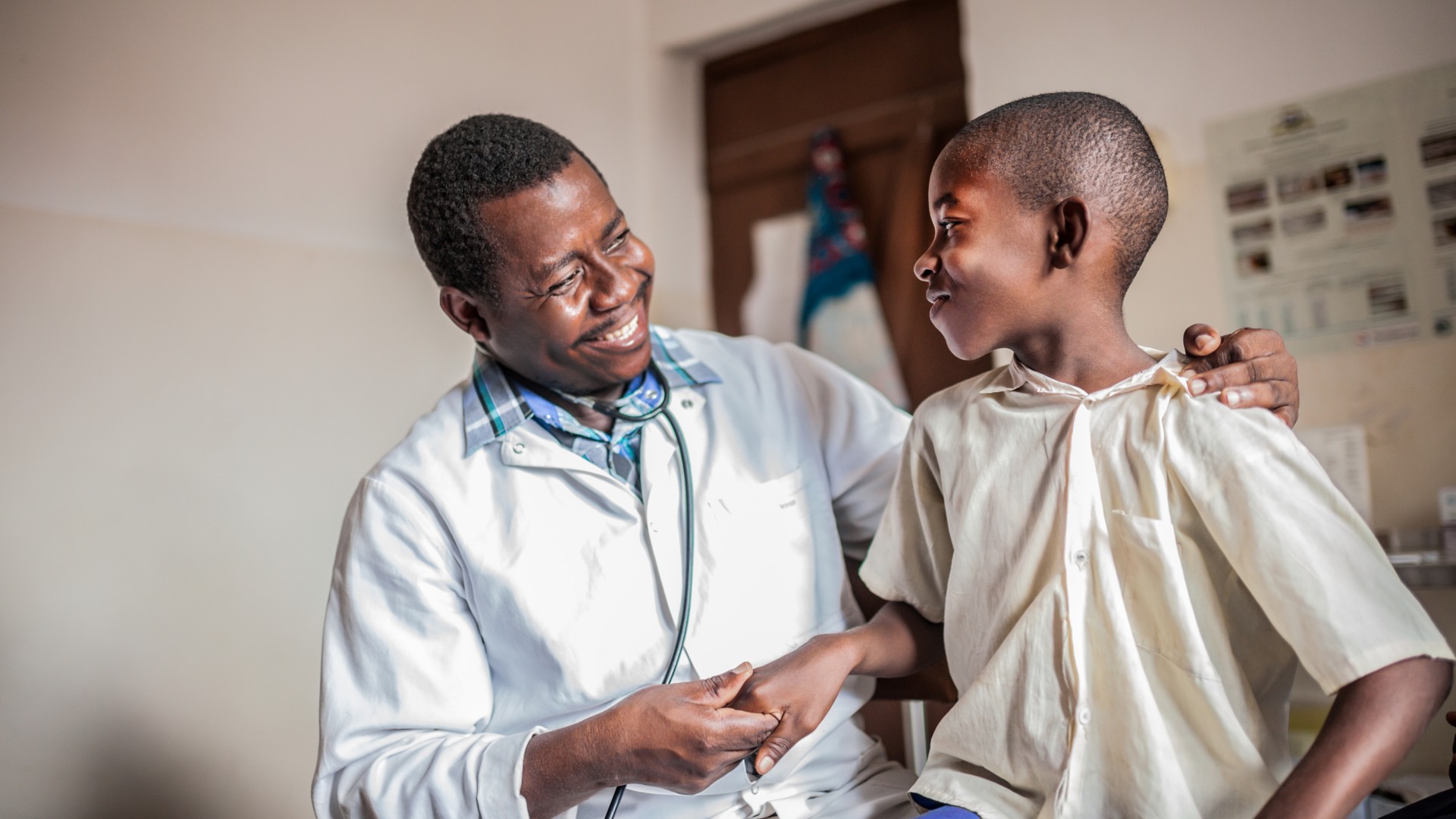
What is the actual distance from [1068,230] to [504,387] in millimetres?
738

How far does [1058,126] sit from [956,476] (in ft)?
1.22

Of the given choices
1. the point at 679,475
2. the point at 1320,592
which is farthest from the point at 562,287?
the point at 1320,592

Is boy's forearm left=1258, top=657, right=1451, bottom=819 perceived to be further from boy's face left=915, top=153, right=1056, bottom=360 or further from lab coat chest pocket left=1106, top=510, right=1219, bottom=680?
boy's face left=915, top=153, right=1056, bottom=360

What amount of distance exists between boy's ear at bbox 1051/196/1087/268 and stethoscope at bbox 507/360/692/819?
506 mm

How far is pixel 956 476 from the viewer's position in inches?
43.2

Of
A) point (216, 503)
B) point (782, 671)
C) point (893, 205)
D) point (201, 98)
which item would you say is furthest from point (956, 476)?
point (893, 205)

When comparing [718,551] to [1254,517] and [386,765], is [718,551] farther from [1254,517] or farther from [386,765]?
[1254,517]

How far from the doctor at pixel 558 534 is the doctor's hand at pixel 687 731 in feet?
0.29

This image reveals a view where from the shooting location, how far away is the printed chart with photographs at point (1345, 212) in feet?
6.92

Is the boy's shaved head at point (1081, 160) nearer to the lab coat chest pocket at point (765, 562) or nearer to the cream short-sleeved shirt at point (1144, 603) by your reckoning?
the cream short-sleeved shirt at point (1144, 603)

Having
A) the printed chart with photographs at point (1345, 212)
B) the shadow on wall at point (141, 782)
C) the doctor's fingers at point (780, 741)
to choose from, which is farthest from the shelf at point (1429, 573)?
the shadow on wall at point (141, 782)

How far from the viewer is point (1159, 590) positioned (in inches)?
36.6

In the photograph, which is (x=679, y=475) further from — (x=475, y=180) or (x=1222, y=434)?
(x=1222, y=434)

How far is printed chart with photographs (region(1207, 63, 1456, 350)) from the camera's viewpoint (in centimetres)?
211
